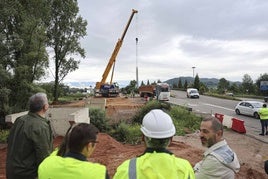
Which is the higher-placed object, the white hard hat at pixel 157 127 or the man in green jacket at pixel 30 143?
the white hard hat at pixel 157 127

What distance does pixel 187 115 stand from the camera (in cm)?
2403

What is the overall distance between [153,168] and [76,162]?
0.63 m

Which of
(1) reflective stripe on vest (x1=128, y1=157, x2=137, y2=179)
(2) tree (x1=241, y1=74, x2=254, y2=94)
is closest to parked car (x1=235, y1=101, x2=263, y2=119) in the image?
(1) reflective stripe on vest (x1=128, y1=157, x2=137, y2=179)

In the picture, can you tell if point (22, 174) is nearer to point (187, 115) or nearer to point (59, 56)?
point (187, 115)

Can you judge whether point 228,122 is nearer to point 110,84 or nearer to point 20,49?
point 20,49

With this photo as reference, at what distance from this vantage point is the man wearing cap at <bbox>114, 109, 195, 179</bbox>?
94.0 inches

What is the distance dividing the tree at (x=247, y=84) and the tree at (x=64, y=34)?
44454mm

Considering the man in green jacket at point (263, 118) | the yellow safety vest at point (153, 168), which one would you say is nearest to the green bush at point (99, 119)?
the man in green jacket at point (263, 118)

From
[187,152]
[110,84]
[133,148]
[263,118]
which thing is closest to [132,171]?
[187,152]

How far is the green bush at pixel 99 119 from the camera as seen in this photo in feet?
54.4

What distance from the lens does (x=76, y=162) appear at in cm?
267

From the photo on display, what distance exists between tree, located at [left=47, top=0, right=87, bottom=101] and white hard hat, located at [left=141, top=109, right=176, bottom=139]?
44.6 metres

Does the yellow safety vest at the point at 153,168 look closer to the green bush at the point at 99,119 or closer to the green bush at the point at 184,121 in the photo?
the green bush at the point at 99,119

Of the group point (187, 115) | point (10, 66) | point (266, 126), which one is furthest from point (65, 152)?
point (187, 115)
